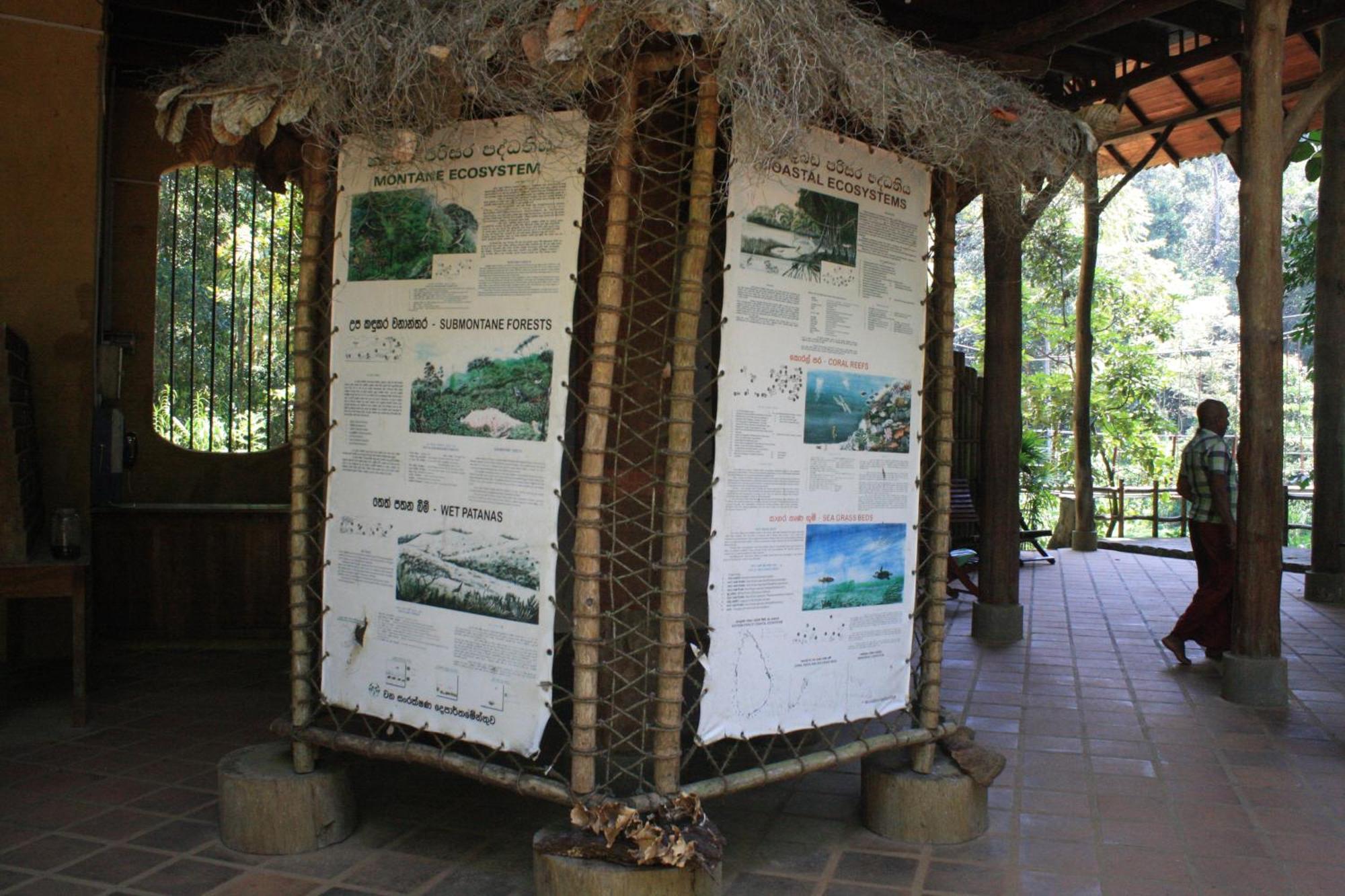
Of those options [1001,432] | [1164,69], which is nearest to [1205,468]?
[1001,432]

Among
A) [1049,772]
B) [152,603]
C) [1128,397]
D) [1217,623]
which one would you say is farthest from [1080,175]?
[1128,397]

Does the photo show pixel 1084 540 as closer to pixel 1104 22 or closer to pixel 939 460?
pixel 1104 22

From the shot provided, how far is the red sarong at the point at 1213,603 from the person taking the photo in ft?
19.9

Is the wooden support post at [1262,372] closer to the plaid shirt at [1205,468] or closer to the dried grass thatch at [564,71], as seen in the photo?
the plaid shirt at [1205,468]

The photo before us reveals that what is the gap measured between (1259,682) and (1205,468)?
1.40m

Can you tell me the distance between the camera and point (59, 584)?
14.8 feet

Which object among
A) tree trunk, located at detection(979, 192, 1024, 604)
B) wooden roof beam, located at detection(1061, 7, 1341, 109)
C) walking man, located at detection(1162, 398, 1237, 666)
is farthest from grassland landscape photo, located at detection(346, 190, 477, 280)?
wooden roof beam, located at detection(1061, 7, 1341, 109)

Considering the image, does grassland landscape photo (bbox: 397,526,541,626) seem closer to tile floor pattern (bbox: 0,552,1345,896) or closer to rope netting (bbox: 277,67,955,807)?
rope netting (bbox: 277,67,955,807)

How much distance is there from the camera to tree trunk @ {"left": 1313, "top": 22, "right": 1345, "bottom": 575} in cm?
790

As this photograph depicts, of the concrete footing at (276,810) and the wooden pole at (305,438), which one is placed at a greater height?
the wooden pole at (305,438)

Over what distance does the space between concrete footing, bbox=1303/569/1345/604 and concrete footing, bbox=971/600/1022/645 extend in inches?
115

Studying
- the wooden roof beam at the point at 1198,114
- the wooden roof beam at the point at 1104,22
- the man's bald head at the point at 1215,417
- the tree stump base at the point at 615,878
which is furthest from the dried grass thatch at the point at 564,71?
the wooden roof beam at the point at 1198,114

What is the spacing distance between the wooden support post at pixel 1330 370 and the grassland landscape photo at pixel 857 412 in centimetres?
607

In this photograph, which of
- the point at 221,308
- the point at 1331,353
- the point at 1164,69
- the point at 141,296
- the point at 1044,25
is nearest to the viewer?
the point at 1044,25
